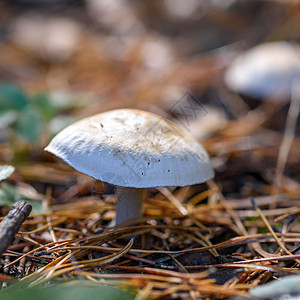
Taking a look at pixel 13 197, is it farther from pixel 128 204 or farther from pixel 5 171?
pixel 128 204

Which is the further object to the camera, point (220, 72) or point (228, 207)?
point (220, 72)

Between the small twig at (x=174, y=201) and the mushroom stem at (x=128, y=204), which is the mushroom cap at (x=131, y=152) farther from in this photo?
the small twig at (x=174, y=201)

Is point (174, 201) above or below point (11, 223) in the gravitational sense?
below

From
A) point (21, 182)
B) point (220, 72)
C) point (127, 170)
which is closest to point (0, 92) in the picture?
point (21, 182)

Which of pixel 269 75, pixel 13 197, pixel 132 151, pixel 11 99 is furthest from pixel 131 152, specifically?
pixel 269 75

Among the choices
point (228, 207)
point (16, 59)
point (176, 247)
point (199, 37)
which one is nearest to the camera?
point (176, 247)

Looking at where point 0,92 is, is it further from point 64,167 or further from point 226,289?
point 226,289
